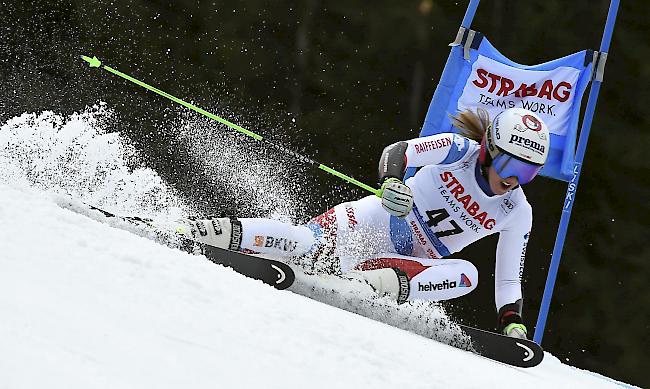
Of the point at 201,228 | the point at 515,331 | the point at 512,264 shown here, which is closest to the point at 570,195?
the point at 512,264

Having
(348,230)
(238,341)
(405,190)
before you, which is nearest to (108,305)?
(238,341)

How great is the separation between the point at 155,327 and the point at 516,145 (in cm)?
190

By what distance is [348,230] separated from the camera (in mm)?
3102

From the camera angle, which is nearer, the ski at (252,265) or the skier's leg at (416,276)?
the ski at (252,265)

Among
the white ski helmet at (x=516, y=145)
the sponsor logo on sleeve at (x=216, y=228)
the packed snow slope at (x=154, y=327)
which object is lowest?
the packed snow slope at (x=154, y=327)

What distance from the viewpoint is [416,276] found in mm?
2975

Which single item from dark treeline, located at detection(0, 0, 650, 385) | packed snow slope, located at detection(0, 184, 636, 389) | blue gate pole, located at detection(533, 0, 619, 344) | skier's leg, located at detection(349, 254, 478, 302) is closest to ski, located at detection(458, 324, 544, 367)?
skier's leg, located at detection(349, 254, 478, 302)

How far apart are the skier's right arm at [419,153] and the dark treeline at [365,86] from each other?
2.74 meters

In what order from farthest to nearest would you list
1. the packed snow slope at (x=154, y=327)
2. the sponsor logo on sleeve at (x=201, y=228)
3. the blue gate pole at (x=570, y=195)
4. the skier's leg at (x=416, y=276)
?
the blue gate pole at (x=570, y=195) < the skier's leg at (x=416, y=276) < the sponsor logo on sleeve at (x=201, y=228) < the packed snow slope at (x=154, y=327)

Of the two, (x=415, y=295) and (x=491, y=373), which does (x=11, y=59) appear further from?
(x=491, y=373)

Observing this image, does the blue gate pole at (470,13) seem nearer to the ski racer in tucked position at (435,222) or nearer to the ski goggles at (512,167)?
the ski racer in tucked position at (435,222)

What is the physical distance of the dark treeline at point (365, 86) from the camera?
578cm

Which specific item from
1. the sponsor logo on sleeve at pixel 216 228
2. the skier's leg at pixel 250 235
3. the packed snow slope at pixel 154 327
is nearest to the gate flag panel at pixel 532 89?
the skier's leg at pixel 250 235

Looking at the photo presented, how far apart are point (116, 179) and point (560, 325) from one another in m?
3.85
